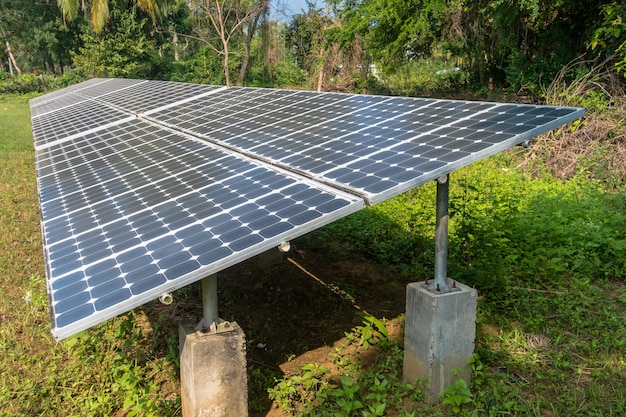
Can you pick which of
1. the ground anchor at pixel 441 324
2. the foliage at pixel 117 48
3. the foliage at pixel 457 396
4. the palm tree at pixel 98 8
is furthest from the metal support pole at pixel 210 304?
the foliage at pixel 117 48

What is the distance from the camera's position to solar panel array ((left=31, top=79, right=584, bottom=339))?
258cm

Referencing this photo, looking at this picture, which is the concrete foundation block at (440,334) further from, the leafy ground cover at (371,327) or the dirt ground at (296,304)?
the dirt ground at (296,304)

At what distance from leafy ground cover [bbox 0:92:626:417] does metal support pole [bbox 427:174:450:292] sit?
0.62 metres

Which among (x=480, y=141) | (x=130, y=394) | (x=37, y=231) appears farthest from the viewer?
(x=37, y=231)

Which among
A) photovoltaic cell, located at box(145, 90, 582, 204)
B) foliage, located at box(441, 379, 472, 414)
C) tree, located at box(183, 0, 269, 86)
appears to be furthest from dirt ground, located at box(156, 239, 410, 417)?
tree, located at box(183, 0, 269, 86)

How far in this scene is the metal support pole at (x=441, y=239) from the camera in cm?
347

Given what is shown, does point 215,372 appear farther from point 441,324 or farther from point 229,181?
point 441,324

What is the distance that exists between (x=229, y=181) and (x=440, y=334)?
5.77ft

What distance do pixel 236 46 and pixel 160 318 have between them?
31257 mm

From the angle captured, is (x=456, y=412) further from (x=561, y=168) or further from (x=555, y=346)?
(x=561, y=168)

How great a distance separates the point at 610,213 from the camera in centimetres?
633

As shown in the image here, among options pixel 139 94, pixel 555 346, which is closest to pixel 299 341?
pixel 555 346

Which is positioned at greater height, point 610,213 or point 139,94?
point 139,94

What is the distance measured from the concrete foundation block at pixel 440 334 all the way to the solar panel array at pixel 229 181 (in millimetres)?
991
